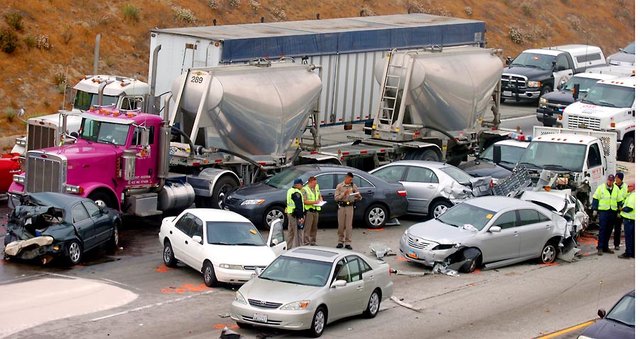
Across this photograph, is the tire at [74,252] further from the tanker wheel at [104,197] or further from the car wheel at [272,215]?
the car wheel at [272,215]

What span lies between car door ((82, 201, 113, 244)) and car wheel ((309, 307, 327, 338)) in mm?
6313

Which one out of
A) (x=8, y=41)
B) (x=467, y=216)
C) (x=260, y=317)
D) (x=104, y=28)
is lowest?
(x=260, y=317)

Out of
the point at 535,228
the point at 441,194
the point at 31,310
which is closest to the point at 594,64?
the point at 441,194

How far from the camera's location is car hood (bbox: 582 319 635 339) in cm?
1778

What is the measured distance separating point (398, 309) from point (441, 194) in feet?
25.0

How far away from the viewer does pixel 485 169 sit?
31.5 meters

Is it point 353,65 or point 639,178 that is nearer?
point 639,178

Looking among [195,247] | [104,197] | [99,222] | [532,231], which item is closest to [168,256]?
[195,247]

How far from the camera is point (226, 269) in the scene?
22.2 metres

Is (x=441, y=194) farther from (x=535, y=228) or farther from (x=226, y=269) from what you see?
(x=226, y=269)

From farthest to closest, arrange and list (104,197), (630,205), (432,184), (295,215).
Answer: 1. (432,184)
2. (104,197)
3. (630,205)
4. (295,215)

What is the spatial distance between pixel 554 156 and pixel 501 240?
5.77 metres

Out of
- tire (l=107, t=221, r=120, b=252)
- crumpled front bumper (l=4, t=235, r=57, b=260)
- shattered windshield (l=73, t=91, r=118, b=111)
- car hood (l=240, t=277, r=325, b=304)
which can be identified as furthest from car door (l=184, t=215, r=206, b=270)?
shattered windshield (l=73, t=91, r=118, b=111)

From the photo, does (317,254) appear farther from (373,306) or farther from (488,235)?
(488,235)
